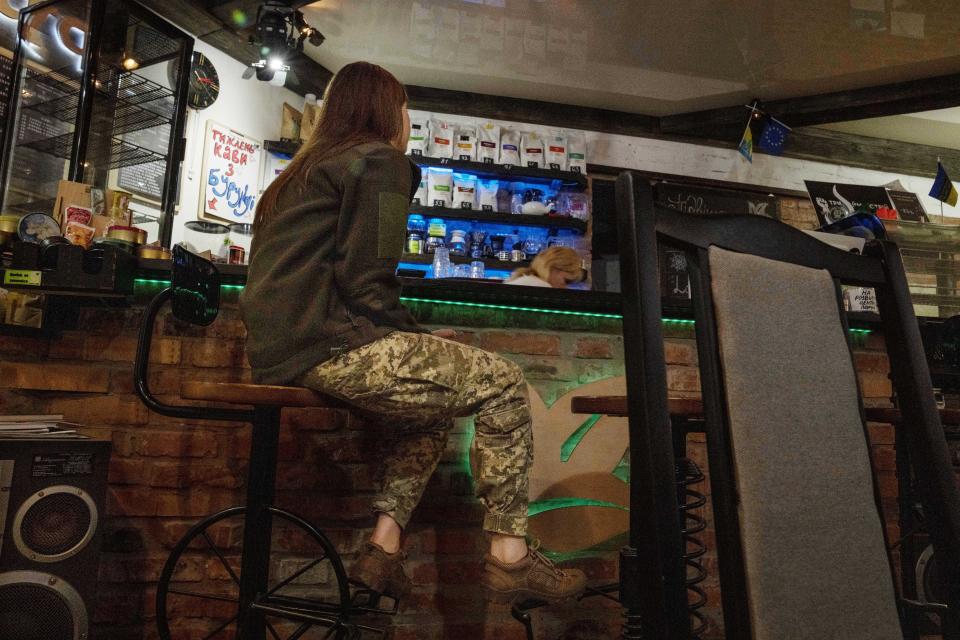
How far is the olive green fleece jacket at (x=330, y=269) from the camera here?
1.36m

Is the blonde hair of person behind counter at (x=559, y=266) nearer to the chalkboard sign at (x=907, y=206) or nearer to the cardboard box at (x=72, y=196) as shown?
the chalkboard sign at (x=907, y=206)

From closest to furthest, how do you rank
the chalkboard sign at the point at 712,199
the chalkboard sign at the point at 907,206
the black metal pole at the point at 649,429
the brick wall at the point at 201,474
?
the black metal pole at the point at 649,429, the brick wall at the point at 201,474, the chalkboard sign at the point at 907,206, the chalkboard sign at the point at 712,199

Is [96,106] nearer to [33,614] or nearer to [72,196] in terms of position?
[72,196]

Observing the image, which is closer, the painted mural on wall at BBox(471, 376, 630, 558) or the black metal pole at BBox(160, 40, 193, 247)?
the painted mural on wall at BBox(471, 376, 630, 558)

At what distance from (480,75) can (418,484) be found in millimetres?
3866

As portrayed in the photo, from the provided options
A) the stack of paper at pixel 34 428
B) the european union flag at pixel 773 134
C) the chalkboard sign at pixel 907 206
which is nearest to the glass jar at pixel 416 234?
the european union flag at pixel 773 134

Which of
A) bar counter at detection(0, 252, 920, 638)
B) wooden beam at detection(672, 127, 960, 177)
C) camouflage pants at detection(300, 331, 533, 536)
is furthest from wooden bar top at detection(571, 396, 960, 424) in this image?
wooden beam at detection(672, 127, 960, 177)

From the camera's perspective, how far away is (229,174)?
4.35m

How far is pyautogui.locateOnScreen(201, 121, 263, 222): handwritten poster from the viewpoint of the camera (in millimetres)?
4203

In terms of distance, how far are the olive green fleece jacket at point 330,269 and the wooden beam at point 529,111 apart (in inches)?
147

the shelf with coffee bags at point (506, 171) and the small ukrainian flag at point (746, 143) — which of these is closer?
the shelf with coffee bags at point (506, 171)

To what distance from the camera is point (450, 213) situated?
4504 millimetres

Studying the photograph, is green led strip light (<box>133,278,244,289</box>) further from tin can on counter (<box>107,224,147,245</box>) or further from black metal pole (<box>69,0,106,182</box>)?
black metal pole (<box>69,0,106,182</box>)

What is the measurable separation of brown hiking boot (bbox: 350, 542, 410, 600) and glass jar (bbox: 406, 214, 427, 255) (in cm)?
320
